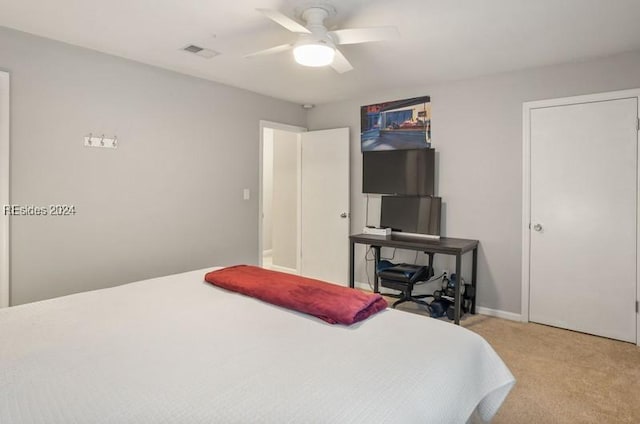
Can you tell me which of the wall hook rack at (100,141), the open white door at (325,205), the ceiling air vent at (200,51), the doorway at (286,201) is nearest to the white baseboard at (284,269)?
the doorway at (286,201)

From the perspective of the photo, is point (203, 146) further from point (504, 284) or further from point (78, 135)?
point (504, 284)

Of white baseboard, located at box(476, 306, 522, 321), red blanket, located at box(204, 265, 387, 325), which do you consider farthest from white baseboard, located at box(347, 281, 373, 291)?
red blanket, located at box(204, 265, 387, 325)

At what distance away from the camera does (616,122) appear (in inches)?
Result: 119

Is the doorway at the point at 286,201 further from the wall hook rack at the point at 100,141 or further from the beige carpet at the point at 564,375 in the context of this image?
the beige carpet at the point at 564,375

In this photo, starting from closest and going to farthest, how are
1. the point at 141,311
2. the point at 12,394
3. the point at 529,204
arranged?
the point at 12,394
the point at 141,311
the point at 529,204

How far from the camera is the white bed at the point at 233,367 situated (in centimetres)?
107

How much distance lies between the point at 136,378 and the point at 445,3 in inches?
95.8

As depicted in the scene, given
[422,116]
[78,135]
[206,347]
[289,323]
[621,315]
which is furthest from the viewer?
[422,116]

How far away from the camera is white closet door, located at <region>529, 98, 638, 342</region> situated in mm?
3016

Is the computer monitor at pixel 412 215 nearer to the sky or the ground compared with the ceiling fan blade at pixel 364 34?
nearer to the ground

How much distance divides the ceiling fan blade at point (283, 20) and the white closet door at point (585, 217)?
2.42 meters

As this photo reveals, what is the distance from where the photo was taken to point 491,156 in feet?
11.9

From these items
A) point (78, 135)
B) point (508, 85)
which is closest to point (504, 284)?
point (508, 85)

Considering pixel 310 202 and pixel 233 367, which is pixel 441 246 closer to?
pixel 310 202
